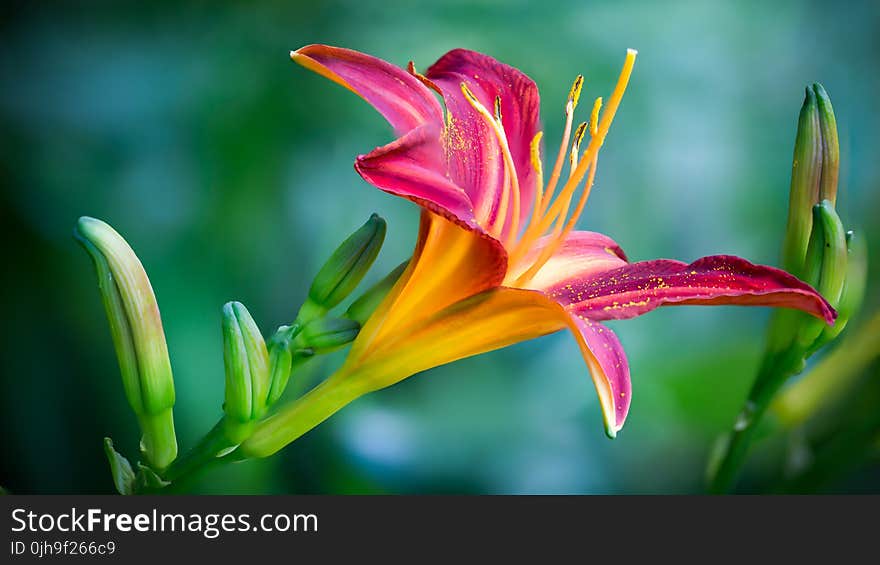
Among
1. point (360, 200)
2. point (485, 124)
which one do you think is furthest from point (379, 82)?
point (360, 200)

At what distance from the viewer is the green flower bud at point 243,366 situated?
353mm

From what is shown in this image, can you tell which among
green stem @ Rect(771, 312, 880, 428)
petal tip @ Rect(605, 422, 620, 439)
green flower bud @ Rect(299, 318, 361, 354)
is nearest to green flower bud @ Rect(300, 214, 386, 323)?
green flower bud @ Rect(299, 318, 361, 354)

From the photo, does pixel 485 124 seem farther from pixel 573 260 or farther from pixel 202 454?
pixel 202 454

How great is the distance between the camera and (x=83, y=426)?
1.88 ft

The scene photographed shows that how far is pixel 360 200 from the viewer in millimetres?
633

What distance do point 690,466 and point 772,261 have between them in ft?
0.56

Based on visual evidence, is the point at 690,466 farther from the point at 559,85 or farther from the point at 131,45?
the point at 131,45

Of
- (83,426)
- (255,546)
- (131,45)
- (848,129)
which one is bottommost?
(255,546)

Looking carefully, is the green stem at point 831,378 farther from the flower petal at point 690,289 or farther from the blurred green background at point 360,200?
the flower petal at point 690,289

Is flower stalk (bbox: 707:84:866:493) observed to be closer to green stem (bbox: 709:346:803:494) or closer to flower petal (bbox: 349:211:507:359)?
green stem (bbox: 709:346:803:494)

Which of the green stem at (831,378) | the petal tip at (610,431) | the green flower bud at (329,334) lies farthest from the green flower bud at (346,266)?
the green stem at (831,378)

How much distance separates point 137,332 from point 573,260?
0.65 ft

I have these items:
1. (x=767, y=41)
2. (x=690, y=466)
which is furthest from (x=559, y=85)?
(x=690, y=466)

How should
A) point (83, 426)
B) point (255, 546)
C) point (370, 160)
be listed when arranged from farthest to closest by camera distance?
point (83, 426) < point (255, 546) < point (370, 160)
